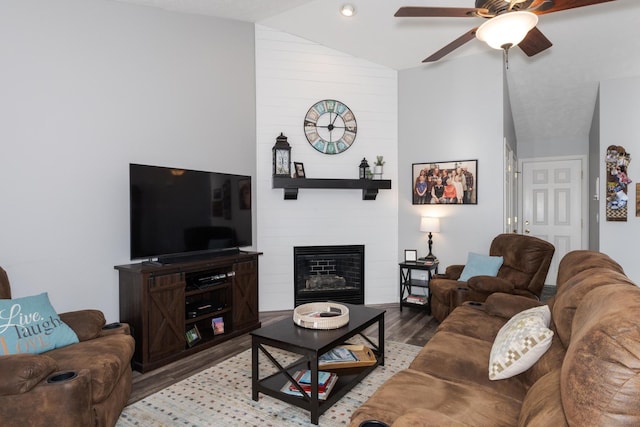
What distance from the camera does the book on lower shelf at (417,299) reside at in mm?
4748

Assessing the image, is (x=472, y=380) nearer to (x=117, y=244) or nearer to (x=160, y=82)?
(x=117, y=244)

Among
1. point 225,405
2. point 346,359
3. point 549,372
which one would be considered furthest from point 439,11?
point 225,405

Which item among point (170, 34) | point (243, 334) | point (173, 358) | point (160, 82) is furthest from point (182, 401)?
point (170, 34)

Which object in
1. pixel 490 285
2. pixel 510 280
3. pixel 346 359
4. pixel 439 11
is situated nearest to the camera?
pixel 439 11

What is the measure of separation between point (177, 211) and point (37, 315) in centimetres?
141

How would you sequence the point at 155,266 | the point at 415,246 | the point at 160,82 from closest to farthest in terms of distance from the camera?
the point at 155,266 → the point at 160,82 → the point at 415,246

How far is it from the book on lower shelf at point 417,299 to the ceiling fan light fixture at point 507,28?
10.7 ft

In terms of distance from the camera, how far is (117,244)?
3.39m

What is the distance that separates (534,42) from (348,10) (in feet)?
7.14

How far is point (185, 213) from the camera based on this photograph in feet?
11.7

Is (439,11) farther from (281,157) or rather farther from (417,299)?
(417,299)

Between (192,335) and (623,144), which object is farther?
(623,144)

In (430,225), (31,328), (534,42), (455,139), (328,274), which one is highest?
(534,42)

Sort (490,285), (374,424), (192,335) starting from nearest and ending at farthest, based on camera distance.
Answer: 1. (374,424)
2. (192,335)
3. (490,285)
